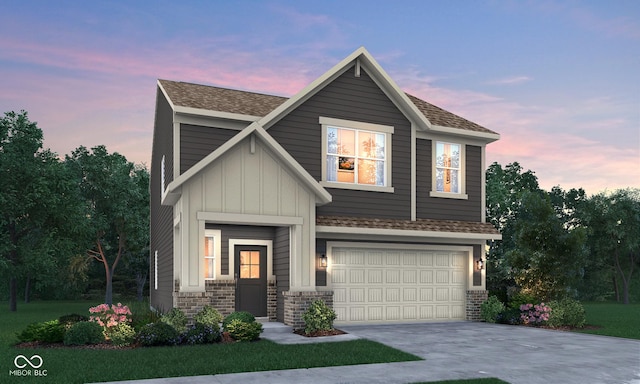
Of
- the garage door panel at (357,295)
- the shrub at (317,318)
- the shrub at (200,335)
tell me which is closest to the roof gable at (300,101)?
the shrub at (317,318)

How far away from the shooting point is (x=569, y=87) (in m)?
23.7

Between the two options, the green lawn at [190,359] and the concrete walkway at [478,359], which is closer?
the concrete walkway at [478,359]

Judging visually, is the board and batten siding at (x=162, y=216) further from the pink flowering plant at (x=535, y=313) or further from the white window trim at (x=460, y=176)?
the pink flowering plant at (x=535, y=313)

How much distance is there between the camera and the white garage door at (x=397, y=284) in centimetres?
1923

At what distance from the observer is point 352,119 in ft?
65.3

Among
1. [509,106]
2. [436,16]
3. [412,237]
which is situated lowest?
[412,237]

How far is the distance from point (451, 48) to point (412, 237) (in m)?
6.88

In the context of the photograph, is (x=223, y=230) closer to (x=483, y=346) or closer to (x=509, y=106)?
(x=483, y=346)

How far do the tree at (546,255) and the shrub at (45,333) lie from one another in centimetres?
1484

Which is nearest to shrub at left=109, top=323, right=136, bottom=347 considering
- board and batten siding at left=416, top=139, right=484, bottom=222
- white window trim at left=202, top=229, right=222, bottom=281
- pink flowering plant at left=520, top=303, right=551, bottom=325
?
white window trim at left=202, top=229, right=222, bottom=281

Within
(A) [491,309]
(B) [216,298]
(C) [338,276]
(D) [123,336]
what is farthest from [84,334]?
(A) [491,309]

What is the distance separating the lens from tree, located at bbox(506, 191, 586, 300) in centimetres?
2019

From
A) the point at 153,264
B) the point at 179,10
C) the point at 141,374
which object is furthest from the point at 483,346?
the point at 153,264

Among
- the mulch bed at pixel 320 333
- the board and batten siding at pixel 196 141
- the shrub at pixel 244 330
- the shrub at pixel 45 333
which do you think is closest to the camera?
the shrub at pixel 45 333
